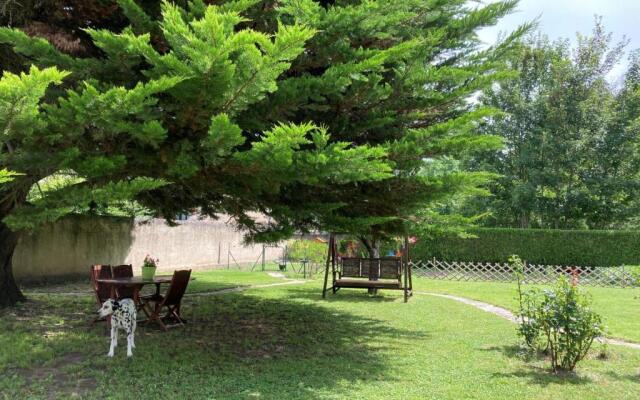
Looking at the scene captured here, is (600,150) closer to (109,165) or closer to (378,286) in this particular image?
(378,286)

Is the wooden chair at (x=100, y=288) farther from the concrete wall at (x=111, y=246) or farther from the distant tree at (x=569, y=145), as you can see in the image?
the distant tree at (x=569, y=145)

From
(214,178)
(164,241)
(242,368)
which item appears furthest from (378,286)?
(164,241)

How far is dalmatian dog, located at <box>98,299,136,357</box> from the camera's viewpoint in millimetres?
6406

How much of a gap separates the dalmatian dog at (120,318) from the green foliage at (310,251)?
14419 mm

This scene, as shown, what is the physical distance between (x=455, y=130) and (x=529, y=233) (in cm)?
1859

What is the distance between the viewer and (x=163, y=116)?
4.67 m

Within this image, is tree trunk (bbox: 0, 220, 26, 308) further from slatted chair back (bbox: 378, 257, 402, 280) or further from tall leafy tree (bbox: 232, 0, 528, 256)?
slatted chair back (bbox: 378, 257, 402, 280)

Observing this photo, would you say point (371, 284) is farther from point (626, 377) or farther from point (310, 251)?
point (310, 251)

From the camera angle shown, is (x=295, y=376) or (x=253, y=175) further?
(x=295, y=376)

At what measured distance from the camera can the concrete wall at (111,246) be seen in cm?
1444

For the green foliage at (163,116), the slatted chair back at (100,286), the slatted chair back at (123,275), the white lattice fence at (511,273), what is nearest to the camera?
the green foliage at (163,116)

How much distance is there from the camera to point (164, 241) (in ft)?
66.3

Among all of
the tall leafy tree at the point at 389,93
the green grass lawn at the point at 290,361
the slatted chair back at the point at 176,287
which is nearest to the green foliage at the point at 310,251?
the green grass lawn at the point at 290,361

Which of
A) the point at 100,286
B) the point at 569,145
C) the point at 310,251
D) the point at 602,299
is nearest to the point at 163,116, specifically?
the point at 100,286
